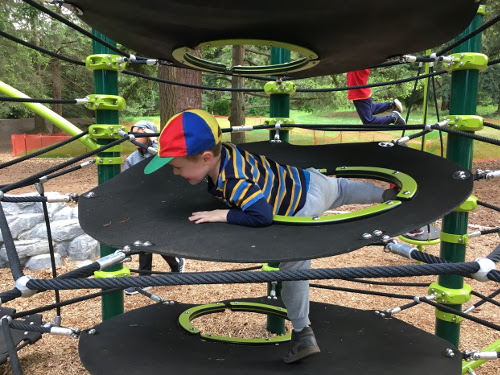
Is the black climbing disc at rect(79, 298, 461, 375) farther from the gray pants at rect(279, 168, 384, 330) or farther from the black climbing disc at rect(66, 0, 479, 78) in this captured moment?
the black climbing disc at rect(66, 0, 479, 78)

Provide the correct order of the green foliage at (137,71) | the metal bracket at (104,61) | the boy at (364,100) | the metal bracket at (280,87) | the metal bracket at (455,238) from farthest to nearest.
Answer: the green foliage at (137,71) → the boy at (364,100) → the metal bracket at (280,87) → the metal bracket at (104,61) → the metal bracket at (455,238)

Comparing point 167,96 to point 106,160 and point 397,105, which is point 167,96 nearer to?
point 397,105

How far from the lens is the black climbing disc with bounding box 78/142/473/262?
4.03 feet

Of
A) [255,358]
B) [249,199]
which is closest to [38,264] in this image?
[255,358]

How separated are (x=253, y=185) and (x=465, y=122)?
899 mm

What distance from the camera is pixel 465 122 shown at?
177 cm

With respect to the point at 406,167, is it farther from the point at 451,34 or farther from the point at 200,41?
the point at 200,41

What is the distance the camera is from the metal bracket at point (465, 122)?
1766mm

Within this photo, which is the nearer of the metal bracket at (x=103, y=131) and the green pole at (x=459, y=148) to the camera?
the green pole at (x=459, y=148)

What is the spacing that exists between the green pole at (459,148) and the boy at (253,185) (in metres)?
0.36

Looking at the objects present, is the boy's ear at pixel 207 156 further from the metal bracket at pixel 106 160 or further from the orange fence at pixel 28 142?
the orange fence at pixel 28 142

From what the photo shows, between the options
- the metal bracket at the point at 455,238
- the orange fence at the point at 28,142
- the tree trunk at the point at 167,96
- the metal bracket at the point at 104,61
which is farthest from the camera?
the orange fence at the point at 28,142

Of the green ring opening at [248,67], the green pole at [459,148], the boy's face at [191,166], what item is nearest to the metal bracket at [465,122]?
the green pole at [459,148]

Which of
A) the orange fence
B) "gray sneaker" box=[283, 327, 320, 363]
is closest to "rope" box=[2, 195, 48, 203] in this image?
"gray sneaker" box=[283, 327, 320, 363]
